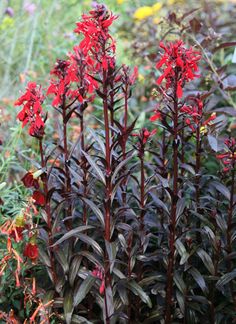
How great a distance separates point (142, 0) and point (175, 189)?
11.1ft

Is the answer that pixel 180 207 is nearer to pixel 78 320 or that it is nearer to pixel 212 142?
pixel 212 142

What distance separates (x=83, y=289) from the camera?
5.72ft

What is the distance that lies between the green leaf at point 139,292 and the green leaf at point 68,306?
0.21 m

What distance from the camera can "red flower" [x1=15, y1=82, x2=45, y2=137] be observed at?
1667mm

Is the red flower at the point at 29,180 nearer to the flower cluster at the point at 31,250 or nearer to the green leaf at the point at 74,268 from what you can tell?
the flower cluster at the point at 31,250

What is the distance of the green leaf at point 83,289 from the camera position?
1.74 metres

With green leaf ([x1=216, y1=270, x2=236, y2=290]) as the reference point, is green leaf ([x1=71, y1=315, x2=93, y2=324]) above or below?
below

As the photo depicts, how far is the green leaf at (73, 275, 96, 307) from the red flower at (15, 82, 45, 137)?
53cm

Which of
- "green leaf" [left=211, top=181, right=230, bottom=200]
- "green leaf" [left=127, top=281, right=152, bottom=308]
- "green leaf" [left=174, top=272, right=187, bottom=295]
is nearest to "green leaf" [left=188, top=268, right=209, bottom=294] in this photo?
"green leaf" [left=174, top=272, right=187, bottom=295]

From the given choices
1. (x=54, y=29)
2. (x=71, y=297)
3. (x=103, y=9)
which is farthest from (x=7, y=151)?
(x=54, y=29)

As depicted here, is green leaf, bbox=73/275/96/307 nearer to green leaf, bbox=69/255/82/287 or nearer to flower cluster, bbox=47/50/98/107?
green leaf, bbox=69/255/82/287

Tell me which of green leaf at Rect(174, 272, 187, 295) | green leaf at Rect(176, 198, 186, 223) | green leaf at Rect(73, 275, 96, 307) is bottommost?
green leaf at Rect(73, 275, 96, 307)

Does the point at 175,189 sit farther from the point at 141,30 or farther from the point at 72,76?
the point at 141,30

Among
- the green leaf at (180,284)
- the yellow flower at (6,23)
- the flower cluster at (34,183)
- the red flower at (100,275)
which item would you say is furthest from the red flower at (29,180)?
the yellow flower at (6,23)
